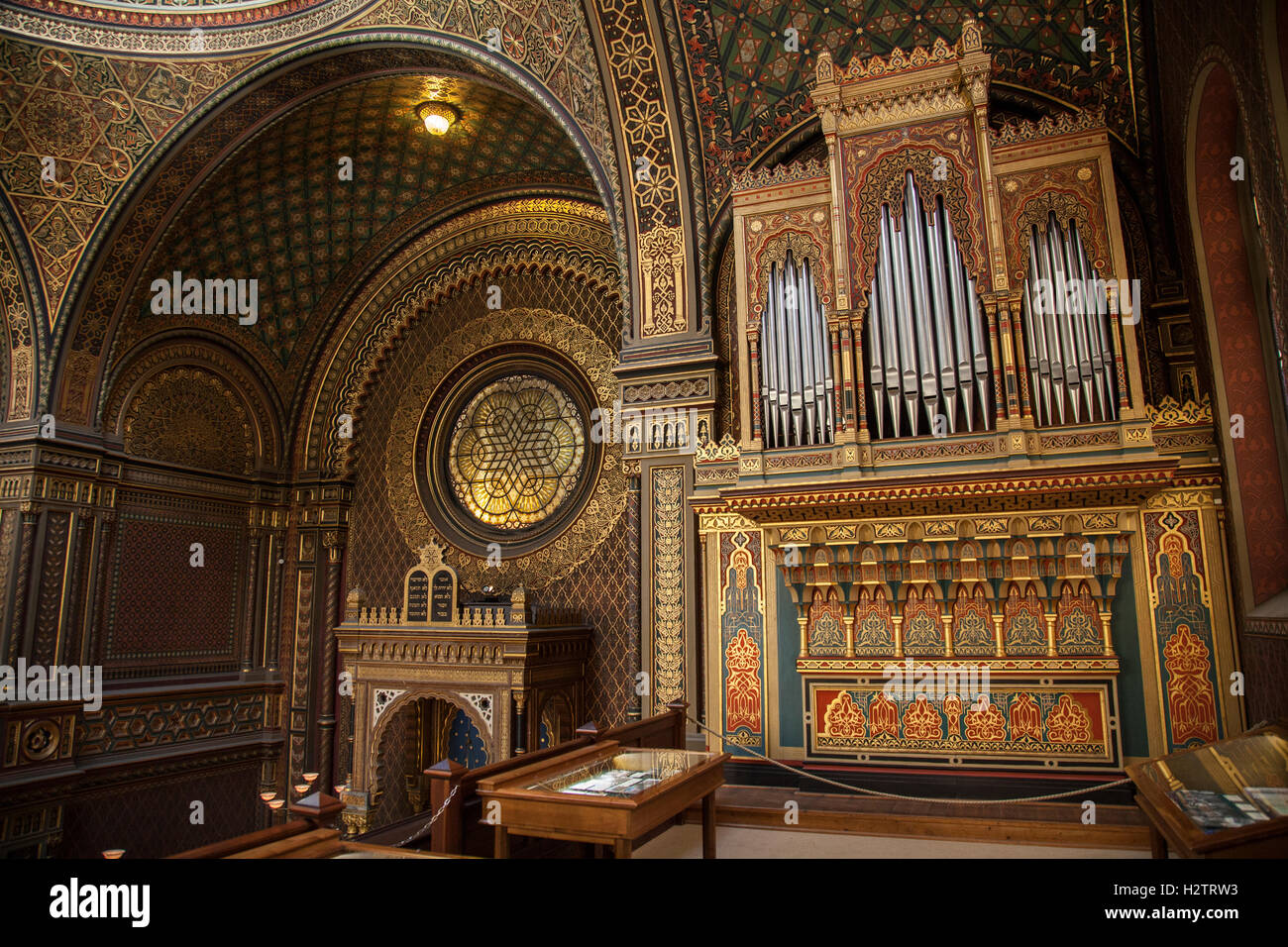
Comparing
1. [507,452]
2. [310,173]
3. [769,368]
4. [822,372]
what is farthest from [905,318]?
[310,173]

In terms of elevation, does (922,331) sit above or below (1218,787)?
above

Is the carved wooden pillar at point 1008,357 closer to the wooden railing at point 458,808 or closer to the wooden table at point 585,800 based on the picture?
the wooden table at point 585,800

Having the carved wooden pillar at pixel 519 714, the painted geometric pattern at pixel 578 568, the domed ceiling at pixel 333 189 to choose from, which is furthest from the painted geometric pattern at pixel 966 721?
the domed ceiling at pixel 333 189

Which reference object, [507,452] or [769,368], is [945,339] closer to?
[769,368]

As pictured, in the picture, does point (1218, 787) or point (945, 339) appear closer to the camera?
point (1218, 787)

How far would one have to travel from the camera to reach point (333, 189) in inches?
422

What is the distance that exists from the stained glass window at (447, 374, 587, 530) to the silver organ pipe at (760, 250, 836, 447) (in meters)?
3.88

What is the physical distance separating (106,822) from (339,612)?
11.0 feet

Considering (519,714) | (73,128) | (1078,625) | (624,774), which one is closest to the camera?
(624,774)

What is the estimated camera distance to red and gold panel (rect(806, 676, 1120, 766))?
18.9 feet

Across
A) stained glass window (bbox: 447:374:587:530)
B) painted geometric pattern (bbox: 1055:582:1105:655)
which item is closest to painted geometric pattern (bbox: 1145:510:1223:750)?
painted geometric pattern (bbox: 1055:582:1105:655)

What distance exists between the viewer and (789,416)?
6359 millimetres

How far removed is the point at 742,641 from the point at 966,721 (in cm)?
173

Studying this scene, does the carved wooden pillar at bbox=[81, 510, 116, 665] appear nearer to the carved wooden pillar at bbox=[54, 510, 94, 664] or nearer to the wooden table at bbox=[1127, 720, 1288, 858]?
the carved wooden pillar at bbox=[54, 510, 94, 664]
